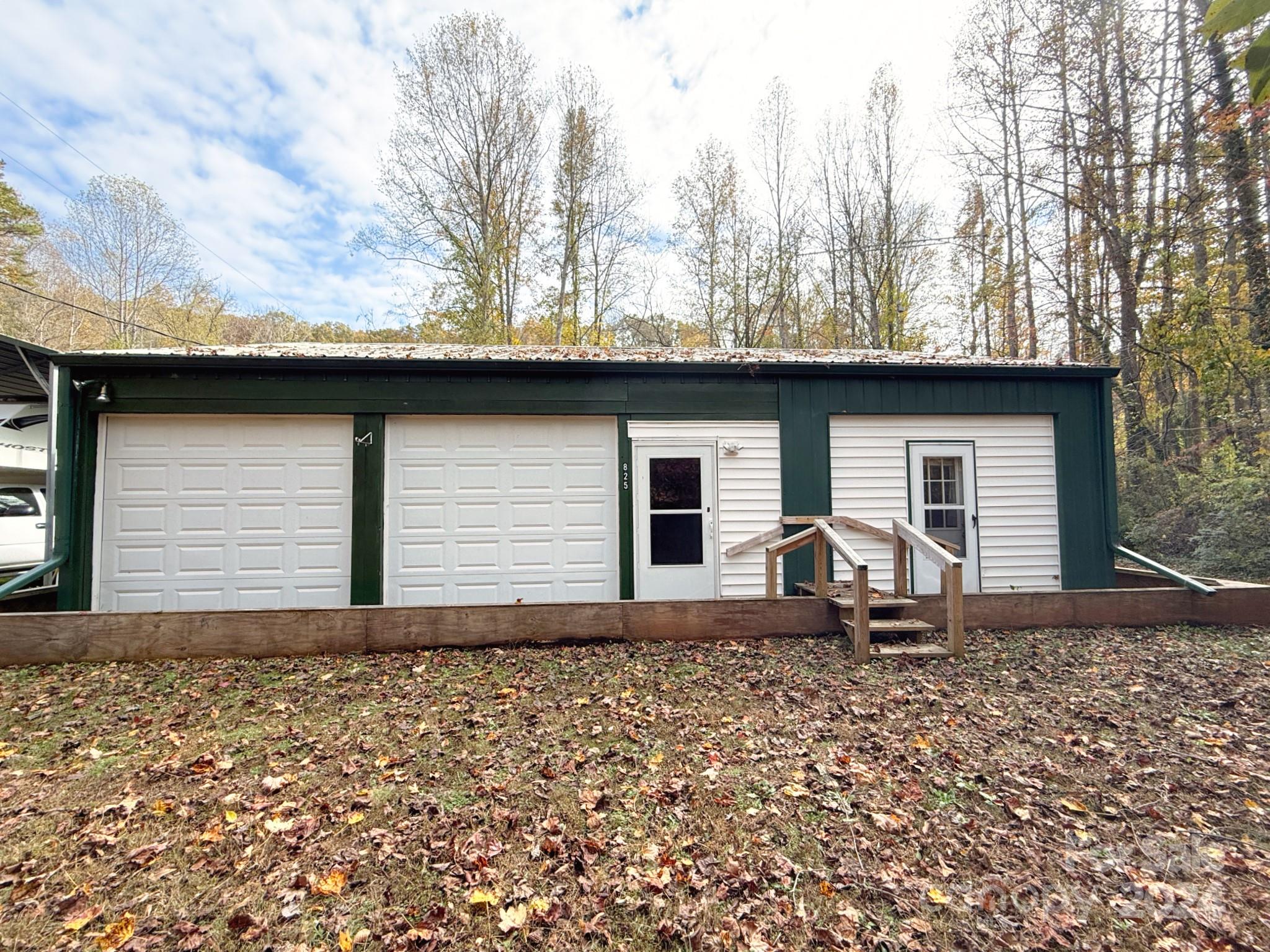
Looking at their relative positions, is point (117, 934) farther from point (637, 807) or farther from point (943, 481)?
point (943, 481)

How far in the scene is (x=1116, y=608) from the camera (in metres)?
5.44

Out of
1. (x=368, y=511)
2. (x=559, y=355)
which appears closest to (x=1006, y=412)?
(x=559, y=355)

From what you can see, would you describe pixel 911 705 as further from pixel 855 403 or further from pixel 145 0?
pixel 145 0

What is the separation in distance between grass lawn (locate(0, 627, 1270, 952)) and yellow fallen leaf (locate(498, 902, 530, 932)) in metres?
0.01

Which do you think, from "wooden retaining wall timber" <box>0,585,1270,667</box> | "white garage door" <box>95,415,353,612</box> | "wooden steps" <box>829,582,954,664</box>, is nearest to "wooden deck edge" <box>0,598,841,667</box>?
"wooden retaining wall timber" <box>0,585,1270,667</box>

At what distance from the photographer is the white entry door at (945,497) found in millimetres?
6898

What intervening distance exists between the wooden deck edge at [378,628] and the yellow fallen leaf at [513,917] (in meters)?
2.95

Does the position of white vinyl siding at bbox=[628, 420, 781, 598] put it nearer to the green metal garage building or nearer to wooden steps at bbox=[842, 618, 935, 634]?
the green metal garage building

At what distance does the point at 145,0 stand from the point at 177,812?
12298mm

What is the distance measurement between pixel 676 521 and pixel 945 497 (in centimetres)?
333

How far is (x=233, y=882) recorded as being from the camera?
2207mm

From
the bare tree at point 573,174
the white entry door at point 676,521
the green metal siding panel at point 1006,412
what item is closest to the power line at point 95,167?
the bare tree at point 573,174

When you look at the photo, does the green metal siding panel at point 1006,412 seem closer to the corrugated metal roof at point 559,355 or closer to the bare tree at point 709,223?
the corrugated metal roof at point 559,355

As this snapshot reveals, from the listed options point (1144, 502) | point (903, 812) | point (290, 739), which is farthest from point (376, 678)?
point (1144, 502)
